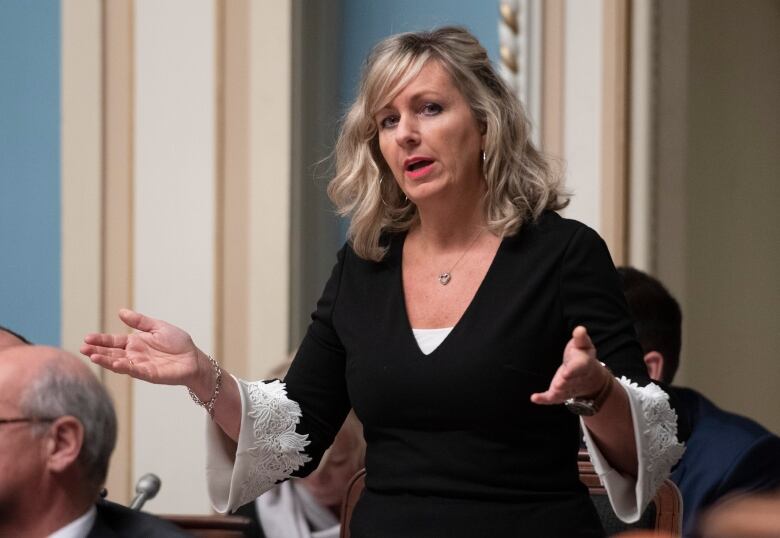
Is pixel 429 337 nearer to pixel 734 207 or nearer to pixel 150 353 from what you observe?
pixel 150 353

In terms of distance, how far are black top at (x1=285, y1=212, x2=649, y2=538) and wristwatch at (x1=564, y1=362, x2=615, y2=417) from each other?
0.54 ft

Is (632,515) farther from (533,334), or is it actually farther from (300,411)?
(300,411)

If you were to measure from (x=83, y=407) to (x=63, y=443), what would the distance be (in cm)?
7

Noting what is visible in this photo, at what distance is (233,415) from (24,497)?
0.38 metres

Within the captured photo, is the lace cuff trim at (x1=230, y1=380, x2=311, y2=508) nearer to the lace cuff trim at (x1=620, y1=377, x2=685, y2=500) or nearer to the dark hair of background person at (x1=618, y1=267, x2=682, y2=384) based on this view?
the lace cuff trim at (x1=620, y1=377, x2=685, y2=500)

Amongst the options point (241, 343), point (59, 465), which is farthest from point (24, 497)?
point (241, 343)

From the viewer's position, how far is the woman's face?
240cm

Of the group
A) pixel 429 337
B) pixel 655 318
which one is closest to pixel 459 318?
pixel 429 337

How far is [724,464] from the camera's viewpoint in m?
3.40

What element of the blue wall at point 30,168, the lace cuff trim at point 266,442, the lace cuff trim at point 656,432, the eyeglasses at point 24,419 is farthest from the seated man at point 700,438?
the blue wall at point 30,168

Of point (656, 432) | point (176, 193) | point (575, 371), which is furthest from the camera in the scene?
point (176, 193)

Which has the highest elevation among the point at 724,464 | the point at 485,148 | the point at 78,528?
the point at 485,148

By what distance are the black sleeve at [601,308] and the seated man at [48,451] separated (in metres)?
0.79

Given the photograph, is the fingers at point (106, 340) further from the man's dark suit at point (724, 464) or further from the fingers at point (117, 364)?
the man's dark suit at point (724, 464)
